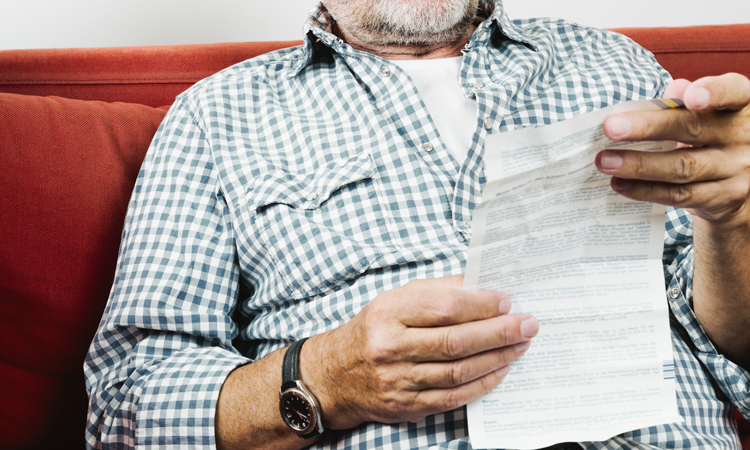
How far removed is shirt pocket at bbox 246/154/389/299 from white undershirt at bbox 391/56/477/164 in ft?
0.52

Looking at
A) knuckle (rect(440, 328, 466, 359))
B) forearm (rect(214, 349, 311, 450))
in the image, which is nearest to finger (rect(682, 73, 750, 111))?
knuckle (rect(440, 328, 466, 359))

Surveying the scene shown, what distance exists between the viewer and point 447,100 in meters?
0.92

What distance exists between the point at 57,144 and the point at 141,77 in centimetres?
36

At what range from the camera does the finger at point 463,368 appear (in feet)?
1.83

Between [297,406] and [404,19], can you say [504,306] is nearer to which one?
[297,406]

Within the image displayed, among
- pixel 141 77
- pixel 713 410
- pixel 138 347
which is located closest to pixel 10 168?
pixel 138 347

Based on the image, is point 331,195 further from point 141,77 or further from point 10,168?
point 141,77

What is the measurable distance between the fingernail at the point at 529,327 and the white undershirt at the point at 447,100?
0.35m

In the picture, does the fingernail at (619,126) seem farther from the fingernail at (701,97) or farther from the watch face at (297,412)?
the watch face at (297,412)

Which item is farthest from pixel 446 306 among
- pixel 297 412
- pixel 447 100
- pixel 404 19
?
pixel 404 19

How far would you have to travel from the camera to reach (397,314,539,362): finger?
21.3 inches

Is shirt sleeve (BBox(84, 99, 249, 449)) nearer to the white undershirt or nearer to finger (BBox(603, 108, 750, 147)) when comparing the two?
the white undershirt

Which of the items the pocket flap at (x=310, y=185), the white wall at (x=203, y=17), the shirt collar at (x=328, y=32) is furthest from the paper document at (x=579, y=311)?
the white wall at (x=203, y=17)

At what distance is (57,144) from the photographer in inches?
31.8
